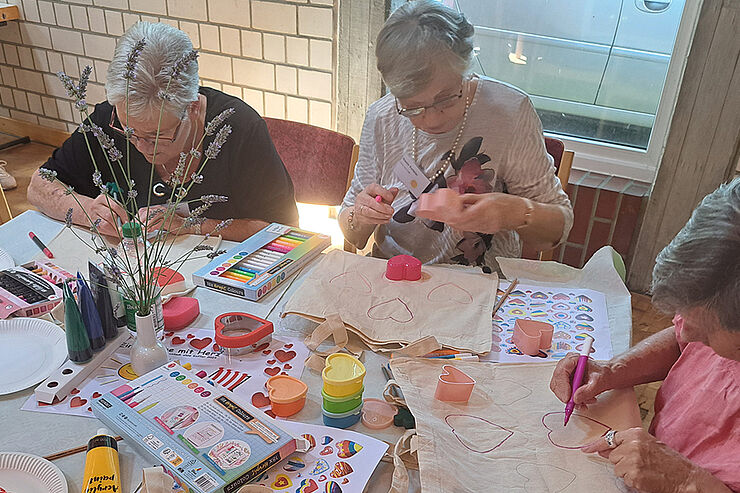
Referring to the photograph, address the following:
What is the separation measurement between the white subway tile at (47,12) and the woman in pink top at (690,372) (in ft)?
13.3

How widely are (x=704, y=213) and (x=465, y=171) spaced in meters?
0.93

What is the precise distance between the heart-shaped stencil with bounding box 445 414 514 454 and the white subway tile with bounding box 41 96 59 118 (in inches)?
166

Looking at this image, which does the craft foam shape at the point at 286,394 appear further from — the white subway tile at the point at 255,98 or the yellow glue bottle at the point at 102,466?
the white subway tile at the point at 255,98

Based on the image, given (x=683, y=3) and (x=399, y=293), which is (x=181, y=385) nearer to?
(x=399, y=293)

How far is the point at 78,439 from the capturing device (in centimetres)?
101

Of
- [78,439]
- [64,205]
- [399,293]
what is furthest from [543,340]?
[64,205]

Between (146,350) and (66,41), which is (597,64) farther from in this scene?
(66,41)

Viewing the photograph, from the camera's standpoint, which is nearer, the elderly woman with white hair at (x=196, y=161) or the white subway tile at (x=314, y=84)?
the elderly woman with white hair at (x=196, y=161)

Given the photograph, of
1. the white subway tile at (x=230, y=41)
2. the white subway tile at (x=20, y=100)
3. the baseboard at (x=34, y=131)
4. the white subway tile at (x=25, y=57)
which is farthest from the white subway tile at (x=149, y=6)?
the white subway tile at (x=20, y=100)

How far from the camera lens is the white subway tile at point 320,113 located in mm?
3199

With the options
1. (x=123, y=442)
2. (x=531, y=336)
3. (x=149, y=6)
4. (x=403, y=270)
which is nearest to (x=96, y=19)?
(x=149, y=6)

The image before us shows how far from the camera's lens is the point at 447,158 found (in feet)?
5.69

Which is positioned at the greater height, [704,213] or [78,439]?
[704,213]

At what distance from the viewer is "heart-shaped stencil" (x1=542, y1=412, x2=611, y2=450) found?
1.00m
